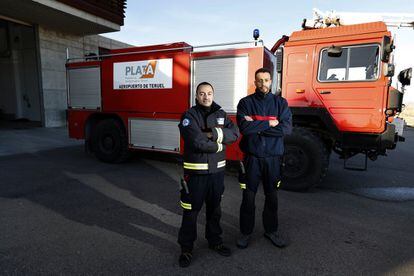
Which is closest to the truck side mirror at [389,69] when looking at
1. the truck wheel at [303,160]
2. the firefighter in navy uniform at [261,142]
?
the truck wheel at [303,160]

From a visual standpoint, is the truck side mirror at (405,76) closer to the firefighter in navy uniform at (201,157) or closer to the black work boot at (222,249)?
the firefighter in navy uniform at (201,157)

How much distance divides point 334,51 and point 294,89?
825 millimetres

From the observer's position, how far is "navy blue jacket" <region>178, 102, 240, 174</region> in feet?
8.09

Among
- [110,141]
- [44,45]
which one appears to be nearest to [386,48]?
[110,141]

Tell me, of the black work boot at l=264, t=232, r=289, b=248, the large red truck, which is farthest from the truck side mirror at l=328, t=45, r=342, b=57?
the black work boot at l=264, t=232, r=289, b=248

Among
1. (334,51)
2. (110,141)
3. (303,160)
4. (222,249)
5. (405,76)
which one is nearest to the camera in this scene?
(222,249)

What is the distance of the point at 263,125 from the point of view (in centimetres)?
279

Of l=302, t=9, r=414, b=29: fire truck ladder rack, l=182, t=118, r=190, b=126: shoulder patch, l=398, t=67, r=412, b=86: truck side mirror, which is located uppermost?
l=302, t=9, r=414, b=29: fire truck ladder rack

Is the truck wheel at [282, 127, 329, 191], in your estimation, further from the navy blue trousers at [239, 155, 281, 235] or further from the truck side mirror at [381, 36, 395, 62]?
the navy blue trousers at [239, 155, 281, 235]

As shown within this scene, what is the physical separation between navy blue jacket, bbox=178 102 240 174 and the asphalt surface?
3.04 ft

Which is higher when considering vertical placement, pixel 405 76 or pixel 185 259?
pixel 405 76

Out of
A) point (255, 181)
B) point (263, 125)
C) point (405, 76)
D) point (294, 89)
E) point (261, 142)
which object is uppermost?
point (405, 76)

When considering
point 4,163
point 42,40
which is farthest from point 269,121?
point 42,40

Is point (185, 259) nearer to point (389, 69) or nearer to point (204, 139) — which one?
point (204, 139)
